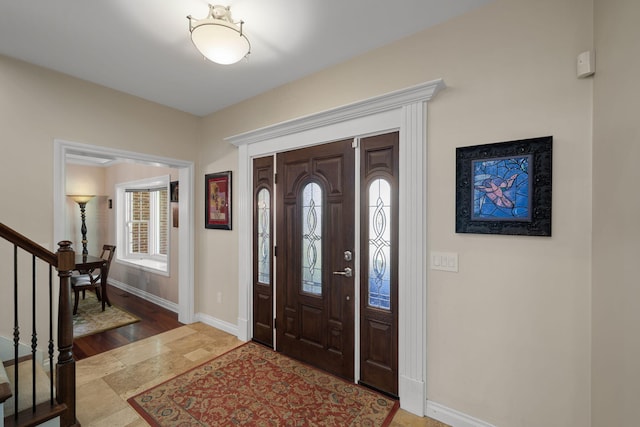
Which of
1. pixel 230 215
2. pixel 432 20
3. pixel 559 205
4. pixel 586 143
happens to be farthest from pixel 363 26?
pixel 230 215

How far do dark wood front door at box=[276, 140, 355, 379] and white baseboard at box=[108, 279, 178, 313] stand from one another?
2.19m

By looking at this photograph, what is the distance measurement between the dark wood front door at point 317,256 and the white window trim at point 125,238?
2.44 m

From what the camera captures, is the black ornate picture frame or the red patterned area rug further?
the red patterned area rug

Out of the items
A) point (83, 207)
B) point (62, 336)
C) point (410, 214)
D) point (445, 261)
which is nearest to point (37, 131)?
point (62, 336)

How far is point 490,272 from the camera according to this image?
1.76 meters

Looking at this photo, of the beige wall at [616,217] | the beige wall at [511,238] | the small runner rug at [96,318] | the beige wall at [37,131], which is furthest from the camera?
the small runner rug at [96,318]

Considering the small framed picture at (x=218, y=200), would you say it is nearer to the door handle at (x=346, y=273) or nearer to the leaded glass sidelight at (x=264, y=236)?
the leaded glass sidelight at (x=264, y=236)

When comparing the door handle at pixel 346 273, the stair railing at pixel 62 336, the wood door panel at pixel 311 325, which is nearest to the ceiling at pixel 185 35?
the stair railing at pixel 62 336

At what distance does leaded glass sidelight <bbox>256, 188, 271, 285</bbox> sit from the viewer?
2955mm

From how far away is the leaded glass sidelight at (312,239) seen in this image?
8.38 ft

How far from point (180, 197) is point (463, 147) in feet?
11.2

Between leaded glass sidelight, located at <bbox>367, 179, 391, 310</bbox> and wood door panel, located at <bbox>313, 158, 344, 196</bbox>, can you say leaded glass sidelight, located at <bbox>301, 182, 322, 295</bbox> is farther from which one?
leaded glass sidelight, located at <bbox>367, 179, 391, 310</bbox>

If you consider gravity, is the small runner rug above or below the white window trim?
below

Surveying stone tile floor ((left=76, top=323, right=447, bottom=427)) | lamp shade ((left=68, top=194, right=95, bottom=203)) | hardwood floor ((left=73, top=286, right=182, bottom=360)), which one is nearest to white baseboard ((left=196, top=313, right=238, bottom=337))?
stone tile floor ((left=76, top=323, right=447, bottom=427))
